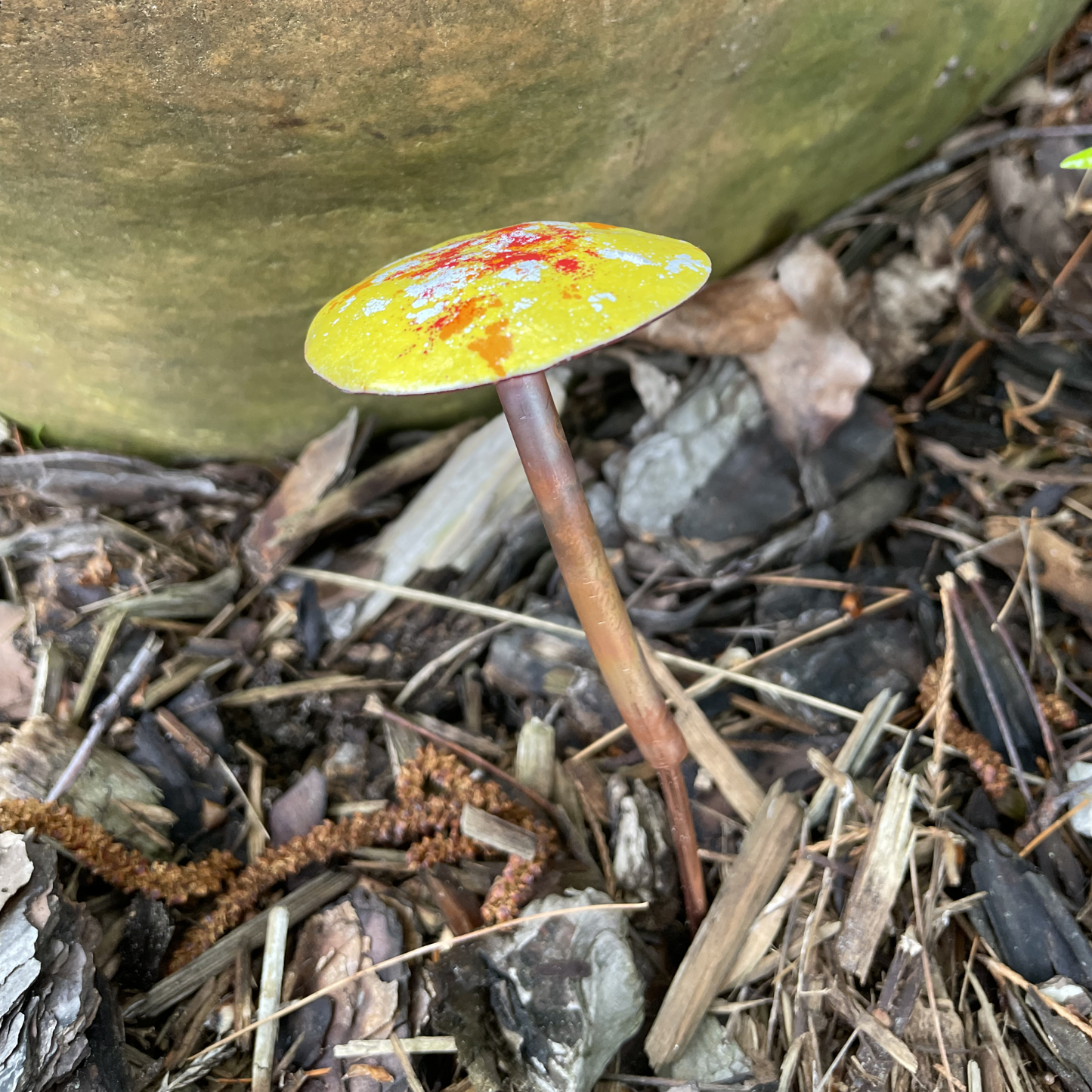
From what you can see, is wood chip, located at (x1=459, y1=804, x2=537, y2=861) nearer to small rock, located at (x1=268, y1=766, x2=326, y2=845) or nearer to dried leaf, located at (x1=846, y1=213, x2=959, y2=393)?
small rock, located at (x1=268, y1=766, x2=326, y2=845)

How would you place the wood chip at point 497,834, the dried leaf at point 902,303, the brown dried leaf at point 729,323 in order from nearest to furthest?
the wood chip at point 497,834, the brown dried leaf at point 729,323, the dried leaf at point 902,303

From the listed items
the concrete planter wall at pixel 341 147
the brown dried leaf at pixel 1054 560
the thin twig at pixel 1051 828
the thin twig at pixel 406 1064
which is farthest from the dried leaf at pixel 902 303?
the thin twig at pixel 406 1064

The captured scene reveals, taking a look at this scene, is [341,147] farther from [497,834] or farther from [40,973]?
[40,973]

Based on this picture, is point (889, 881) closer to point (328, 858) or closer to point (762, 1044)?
point (762, 1044)

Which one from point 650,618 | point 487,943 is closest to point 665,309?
point 650,618

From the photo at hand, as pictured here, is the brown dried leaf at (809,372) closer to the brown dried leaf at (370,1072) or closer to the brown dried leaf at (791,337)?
the brown dried leaf at (791,337)

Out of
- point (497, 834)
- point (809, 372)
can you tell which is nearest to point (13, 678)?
point (497, 834)

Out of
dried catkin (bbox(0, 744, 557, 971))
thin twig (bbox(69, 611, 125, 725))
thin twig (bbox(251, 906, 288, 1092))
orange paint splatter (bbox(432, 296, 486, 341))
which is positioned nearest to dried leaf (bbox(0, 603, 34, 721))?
thin twig (bbox(69, 611, 125, 725))
